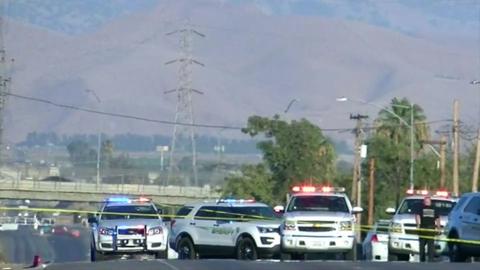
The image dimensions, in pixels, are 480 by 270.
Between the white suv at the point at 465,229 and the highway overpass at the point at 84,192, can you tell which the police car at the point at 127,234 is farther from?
the highway overpass at the point at 84,192

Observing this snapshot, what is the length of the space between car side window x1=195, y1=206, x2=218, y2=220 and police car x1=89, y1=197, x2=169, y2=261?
42.8 inches

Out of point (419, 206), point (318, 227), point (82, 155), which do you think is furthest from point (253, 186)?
point (82, 155)

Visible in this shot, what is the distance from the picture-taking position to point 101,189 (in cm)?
9662

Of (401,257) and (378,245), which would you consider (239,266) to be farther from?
(378,245)

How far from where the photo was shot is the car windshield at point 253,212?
125 feet

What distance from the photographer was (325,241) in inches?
1432

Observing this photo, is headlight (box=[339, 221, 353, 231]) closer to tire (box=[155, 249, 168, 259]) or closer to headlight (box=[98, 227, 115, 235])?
tire (box=[155, 249, 168, 259])

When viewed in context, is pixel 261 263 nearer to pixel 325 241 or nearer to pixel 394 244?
pixel 325 241

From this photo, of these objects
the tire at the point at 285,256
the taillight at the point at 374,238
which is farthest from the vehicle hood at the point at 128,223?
the taillight at the point at 374,238

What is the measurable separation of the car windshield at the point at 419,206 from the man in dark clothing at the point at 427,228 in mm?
2280

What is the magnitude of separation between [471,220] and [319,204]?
5364 mm

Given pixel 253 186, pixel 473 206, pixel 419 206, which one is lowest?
pixel 473 206

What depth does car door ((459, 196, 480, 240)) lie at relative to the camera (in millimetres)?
33000

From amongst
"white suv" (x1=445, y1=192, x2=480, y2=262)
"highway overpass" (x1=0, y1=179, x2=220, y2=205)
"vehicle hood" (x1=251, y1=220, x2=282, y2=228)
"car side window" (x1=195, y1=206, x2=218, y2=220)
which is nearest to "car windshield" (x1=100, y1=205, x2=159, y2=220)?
"car side window" (x1=195, y1=206, x2=218, y2=220)
